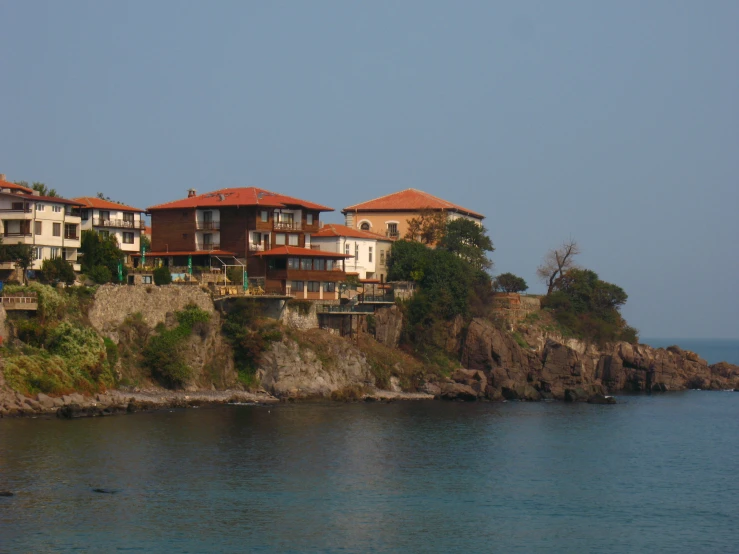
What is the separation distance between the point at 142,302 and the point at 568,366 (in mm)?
35486

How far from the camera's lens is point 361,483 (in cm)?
4841

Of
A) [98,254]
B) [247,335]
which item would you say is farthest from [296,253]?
[98,254]

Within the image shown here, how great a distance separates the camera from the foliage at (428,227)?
100m

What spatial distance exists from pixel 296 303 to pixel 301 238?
26.7ft

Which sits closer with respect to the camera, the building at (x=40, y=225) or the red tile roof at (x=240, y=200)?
the building at (x=40, y=225)

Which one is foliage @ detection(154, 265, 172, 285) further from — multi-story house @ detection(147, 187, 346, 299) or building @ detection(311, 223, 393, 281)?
building @ detection(311, 223, 393, 281)

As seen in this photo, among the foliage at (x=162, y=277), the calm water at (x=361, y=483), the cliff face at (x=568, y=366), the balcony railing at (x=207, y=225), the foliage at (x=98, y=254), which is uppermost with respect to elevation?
the balcony railing at (x=207, y=225)

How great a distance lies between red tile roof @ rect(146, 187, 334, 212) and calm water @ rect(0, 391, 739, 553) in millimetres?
20998

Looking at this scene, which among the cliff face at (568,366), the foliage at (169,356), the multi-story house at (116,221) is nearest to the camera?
the foliage at (169,356)

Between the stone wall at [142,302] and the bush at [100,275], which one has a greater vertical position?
the bush at [100,275]

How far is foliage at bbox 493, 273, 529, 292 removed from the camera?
9881 cm

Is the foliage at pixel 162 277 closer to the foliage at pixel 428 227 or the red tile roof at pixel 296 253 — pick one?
the red tile roof at pixel 296 253

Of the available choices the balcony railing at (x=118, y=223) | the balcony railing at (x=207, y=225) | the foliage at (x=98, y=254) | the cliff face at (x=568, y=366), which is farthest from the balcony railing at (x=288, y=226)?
the cliff face at (x=568, y=366)

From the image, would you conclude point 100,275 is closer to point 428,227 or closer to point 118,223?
point 118,223
